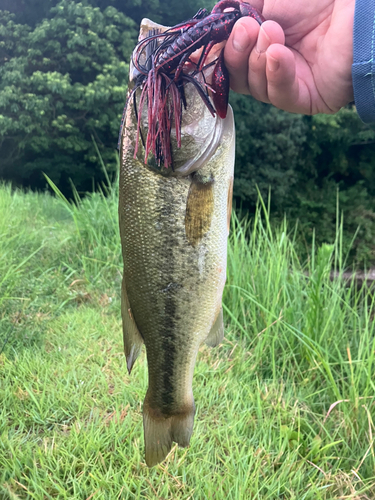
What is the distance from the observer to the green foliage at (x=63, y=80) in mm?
9523

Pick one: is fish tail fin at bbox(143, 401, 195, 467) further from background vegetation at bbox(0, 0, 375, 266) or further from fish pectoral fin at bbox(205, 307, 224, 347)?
background vegetation at bbox(0, 0, 375, 266)

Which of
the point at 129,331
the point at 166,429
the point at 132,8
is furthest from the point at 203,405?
the point at 132,8

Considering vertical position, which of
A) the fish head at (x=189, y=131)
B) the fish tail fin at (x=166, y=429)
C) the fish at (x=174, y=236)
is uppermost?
the fish head at (x=189, y=131)

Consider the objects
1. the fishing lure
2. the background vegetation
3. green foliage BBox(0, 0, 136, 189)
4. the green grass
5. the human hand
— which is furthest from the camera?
the background vegetation

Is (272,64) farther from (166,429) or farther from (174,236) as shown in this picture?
(166,429)

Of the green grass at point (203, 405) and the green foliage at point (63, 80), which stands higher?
the green foliage at point (63, 80)

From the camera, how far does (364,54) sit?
1190 millimetres

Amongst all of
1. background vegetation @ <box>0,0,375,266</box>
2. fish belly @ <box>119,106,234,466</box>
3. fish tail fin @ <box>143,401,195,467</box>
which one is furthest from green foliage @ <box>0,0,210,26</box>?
fish tail fin @ <box>143,401,195,467</box>

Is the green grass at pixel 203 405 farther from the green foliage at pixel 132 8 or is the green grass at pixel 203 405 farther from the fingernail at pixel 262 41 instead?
the green foliage at pixel 132 8

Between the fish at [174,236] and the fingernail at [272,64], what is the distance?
166mm

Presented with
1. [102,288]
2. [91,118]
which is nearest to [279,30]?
[102,288]

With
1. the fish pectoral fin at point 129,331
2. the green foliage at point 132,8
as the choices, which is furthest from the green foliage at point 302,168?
the fish pectoral fin at point 129,331

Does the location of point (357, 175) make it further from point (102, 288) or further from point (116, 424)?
point (116, 424)

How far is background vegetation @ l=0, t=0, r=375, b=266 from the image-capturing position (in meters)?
9.66
